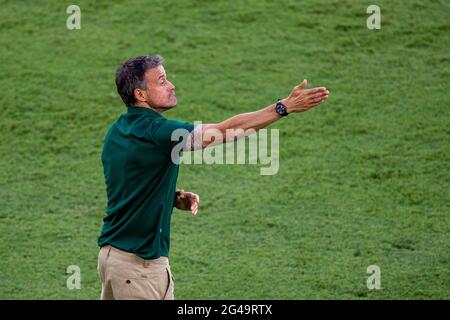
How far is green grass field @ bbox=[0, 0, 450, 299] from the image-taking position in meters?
7.20

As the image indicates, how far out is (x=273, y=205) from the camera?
8.09 metres

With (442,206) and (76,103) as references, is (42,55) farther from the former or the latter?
(442,206)

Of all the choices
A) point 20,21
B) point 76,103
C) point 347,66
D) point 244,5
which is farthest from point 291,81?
point 20,21

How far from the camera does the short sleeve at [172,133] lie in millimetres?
4637

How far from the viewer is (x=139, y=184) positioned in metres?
4.81

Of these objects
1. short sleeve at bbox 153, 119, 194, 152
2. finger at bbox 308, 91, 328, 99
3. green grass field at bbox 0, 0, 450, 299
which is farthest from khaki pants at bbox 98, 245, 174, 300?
green grass field at bbox 0, 0, 450, 299

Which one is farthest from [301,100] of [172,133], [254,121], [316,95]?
[172,133]

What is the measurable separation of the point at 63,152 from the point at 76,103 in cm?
77

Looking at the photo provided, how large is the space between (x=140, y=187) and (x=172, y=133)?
0.35m

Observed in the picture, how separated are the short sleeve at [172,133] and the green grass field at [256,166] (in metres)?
2.38

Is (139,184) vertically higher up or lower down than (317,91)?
lower down

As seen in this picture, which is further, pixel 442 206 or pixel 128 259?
pixel 442 206

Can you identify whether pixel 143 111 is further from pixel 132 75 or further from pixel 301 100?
pixel 301 100
